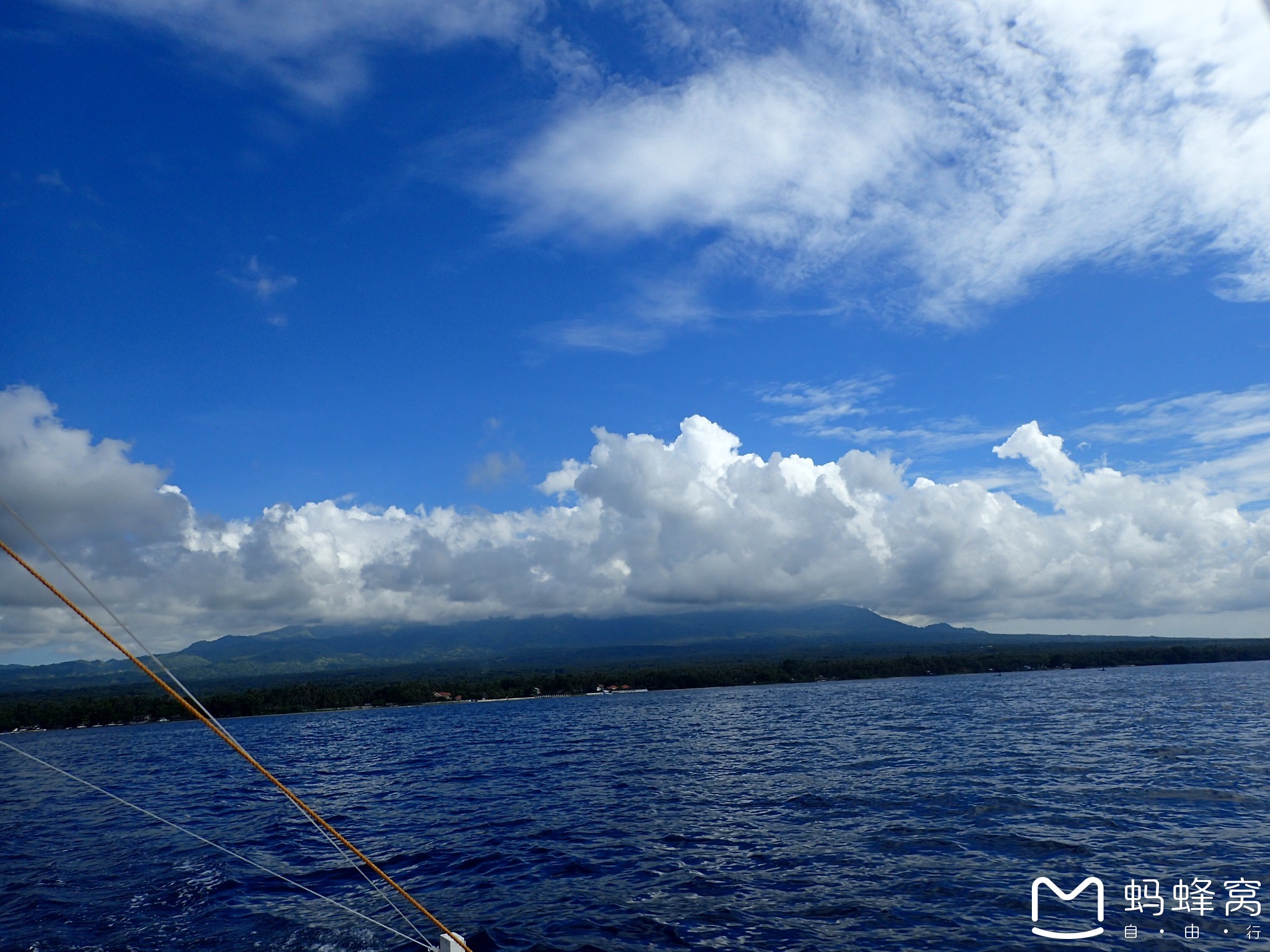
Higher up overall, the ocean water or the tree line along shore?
the ocean water

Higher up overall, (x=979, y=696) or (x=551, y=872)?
(x=551, y=872)

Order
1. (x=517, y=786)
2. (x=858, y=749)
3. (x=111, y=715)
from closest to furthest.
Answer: (x=517, y=786) < (x=858, y=749) < (x=111, y=715)

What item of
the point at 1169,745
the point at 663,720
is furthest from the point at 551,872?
the point at 663,720

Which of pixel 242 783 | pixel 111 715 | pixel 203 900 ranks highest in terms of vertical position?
pixel 203 900

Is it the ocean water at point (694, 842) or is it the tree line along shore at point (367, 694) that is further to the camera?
the tree line along shore at point (367, 694)

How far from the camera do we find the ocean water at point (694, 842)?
19156 mm

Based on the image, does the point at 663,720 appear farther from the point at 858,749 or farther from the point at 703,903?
the point at 703,903

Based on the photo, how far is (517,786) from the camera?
139 feet

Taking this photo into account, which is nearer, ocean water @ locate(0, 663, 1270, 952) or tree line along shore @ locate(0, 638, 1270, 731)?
ocean water @ locate(0, 663, 1270, 952)

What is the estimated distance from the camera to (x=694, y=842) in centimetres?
2711

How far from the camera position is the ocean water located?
19.2 m

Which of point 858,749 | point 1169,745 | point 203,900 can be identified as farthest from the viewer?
point 858,749

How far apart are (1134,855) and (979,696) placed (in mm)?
96309

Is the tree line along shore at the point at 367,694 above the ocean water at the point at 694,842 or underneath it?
underneath
